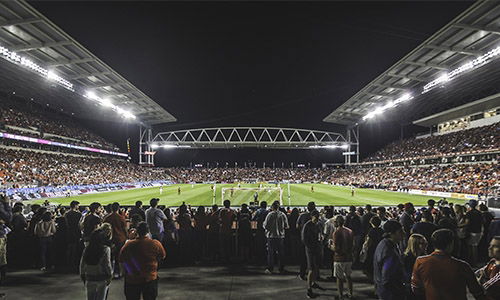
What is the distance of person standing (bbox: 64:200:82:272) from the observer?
8727mm

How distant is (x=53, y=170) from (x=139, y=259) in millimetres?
43909

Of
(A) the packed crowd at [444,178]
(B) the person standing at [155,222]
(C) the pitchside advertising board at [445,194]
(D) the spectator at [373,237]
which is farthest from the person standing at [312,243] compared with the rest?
(A) the packed crowd at [444,178]

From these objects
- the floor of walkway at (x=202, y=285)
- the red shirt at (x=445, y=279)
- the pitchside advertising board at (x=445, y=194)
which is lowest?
the floor of walkway at (x=202, y=285)

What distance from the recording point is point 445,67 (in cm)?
3147

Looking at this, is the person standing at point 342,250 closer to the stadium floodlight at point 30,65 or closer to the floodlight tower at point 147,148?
the stadium floodlight at point 30,65

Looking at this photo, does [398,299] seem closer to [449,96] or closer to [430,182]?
[430,182]

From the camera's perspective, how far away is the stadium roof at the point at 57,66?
853 inches

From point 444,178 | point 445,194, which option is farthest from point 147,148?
point 445,194

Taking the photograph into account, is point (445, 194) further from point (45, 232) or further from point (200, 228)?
point (45, 232)

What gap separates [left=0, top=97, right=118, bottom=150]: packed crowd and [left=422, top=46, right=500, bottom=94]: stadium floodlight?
55879mm

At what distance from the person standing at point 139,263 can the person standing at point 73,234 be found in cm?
514

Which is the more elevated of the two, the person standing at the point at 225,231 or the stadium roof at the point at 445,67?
the stadium roof at the point at 445,67

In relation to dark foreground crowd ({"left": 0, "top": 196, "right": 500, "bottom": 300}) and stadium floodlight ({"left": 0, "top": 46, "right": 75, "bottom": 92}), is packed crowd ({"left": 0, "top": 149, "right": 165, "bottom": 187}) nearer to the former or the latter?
stadium floodlight ({"left": 0, "top": 46, "right": 75, "bottom": 92})

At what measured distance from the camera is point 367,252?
596 centimetres
